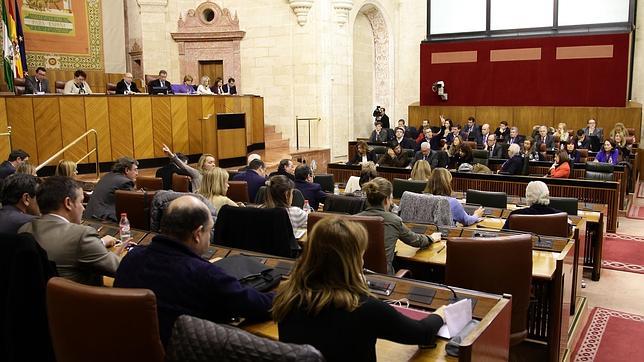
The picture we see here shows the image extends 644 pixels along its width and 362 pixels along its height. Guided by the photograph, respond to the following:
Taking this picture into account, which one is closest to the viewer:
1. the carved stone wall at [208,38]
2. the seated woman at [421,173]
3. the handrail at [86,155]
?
the seated woman at [421,173]

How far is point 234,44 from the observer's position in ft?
46.7

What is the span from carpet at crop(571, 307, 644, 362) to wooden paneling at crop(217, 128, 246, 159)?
712 cm

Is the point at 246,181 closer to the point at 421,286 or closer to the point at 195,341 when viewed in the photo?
the point at 421,286

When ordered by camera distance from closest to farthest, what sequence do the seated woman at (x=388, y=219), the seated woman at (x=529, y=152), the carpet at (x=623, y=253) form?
the seated woman at (x=388, y=219) → the carpet at (x=623, y=253) → the seated woman at (x=529, y=152)

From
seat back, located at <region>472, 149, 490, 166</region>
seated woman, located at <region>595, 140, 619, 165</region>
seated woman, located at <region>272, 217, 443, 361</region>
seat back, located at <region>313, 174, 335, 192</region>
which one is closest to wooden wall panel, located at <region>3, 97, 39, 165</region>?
seat back, located at <region>313, 174, 335, 192</region>


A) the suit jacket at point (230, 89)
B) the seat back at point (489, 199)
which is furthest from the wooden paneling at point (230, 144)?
the seat back at point (489, 199)

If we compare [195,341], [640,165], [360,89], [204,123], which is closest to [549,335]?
[195,341]

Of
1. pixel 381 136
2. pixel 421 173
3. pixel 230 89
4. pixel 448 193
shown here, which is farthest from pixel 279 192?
pixel 381 136

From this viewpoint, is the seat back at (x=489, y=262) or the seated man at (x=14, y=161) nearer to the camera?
the seat back at (x=489, y=262)

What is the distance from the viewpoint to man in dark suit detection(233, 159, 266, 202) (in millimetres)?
6633

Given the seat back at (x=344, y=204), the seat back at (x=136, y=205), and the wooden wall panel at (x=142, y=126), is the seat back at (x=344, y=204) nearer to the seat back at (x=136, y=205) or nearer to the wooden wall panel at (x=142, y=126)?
the seat back at (x=136, y=205)

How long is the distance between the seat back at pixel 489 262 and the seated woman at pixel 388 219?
1.77 ft

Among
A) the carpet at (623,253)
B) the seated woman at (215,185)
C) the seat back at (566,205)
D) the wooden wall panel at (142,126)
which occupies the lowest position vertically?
the carpet at (623,253)

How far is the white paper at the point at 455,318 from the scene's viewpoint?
2.44 metres
